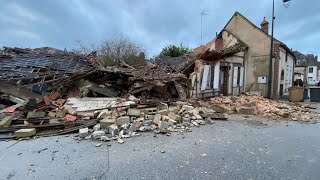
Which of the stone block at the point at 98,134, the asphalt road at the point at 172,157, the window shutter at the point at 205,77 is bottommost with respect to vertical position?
the asphalt road at the point at 172,157

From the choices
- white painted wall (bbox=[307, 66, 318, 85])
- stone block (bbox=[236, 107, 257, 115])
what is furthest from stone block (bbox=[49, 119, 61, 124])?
white painted wall (bbox=[307, 66, 318, 85])

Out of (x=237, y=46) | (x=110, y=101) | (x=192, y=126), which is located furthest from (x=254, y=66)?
(x=110, y=101)

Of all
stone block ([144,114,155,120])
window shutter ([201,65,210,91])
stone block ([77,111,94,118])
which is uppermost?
window shutter ([201,65,210,91])

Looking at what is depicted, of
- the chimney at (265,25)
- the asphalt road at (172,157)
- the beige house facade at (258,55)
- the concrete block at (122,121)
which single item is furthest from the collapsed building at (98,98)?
the chimney at (265,25)

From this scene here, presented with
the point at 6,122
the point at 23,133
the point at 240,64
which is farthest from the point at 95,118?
the point at 240,64

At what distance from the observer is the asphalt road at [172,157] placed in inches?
144

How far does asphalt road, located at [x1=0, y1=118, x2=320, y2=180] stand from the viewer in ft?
12.0

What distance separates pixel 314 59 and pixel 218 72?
48.8 meters

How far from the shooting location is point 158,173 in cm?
367

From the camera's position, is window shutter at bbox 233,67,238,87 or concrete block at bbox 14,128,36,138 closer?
concrete block at bbox 14,128,36,138

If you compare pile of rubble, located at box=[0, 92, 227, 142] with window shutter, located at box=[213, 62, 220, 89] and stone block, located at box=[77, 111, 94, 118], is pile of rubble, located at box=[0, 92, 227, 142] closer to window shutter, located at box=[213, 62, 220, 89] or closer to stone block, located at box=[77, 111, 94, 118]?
stone block, located at box=[77, 111, 94, 118]

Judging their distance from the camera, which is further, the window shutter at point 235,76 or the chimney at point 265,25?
the chimney at point 265,25

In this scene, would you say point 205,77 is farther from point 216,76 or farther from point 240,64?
point 240,64

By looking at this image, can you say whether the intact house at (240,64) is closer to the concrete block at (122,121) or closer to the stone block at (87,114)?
the concrete block at (122,121)
